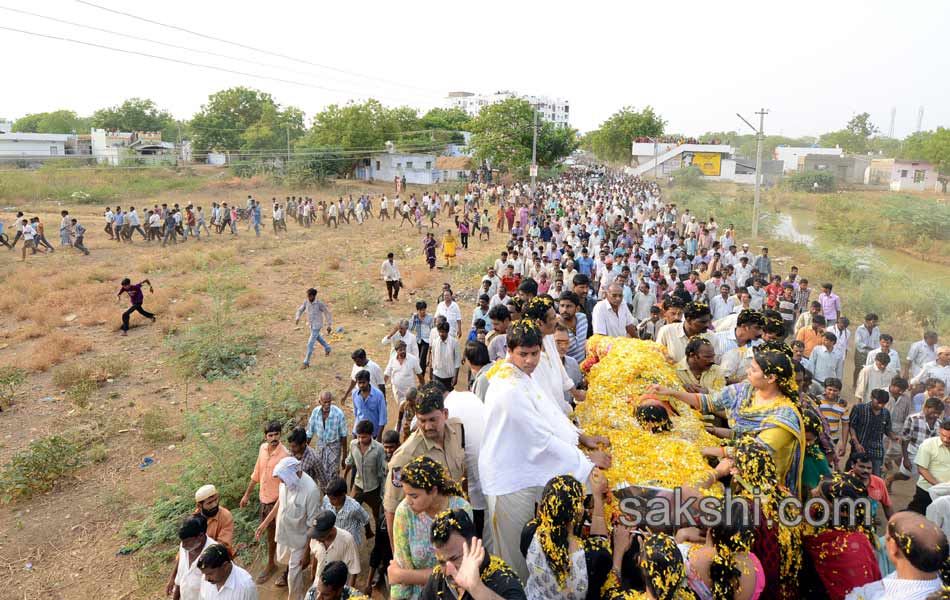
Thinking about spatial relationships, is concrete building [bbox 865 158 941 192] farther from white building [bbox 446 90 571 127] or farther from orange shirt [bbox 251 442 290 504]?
white building [bbox 446 90 571 127]

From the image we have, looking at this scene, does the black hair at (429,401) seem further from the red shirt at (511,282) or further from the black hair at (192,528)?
the red shirt at (511,282)

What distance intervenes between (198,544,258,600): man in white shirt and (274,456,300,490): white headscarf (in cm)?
90

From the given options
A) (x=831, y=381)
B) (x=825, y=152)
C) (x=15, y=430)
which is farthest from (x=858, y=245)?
(x=825, y=152)

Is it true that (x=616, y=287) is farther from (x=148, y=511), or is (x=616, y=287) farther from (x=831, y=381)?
(x=148, y=511)

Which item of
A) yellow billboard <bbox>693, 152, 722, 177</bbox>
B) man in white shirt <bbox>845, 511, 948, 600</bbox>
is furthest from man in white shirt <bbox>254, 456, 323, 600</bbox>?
yellow billboard <bbox>693, 152, 722, 177</bbox>

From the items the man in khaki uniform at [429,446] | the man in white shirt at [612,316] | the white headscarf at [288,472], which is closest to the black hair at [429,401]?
the man in khaki uniform at [429,446]

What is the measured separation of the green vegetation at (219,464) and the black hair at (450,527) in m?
3.84

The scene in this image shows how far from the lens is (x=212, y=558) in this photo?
3.52m

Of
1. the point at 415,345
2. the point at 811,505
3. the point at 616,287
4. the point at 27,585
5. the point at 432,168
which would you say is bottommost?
the point at 27,585

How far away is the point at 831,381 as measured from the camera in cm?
554

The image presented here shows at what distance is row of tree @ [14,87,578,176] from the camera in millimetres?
43562

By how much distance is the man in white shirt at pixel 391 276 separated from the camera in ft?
45.2

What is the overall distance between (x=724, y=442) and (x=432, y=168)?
46.4 m

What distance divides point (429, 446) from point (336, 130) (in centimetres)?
4586
